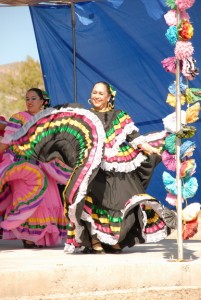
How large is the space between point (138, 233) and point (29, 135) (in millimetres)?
1324

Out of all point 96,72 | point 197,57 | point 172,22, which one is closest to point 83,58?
point 96,72

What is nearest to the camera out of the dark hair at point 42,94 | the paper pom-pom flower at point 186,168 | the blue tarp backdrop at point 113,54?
the paper pom-pom flower at point 186,168

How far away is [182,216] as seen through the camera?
8.28m

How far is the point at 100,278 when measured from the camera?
761cm

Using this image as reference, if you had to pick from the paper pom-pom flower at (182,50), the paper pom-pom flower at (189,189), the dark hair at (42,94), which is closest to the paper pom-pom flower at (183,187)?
the paper pom-pom flower at (189,189)

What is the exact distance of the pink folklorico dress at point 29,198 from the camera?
966 cm

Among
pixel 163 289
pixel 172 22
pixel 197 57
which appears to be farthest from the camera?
pixel 197 57

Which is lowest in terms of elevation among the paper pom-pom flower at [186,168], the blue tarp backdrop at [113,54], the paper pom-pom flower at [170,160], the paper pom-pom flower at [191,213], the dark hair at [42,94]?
the paper pom-pom flower at [191,213]

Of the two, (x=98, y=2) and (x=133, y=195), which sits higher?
(x=98, y=2)

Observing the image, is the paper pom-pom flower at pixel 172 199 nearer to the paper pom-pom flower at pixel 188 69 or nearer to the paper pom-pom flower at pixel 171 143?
the paper pom-pom flower at pixel 171 143

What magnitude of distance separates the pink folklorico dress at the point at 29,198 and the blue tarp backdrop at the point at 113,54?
93.3 inches

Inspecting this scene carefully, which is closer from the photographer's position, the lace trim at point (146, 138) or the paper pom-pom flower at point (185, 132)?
the paper pom-pom flower at point (185, 132)

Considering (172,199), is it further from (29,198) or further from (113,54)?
(113,54)

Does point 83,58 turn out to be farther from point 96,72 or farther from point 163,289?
point 163,289
